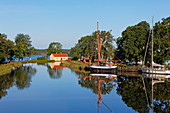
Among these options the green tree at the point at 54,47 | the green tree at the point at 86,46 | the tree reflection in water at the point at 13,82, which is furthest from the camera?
the green tree at the point at 54,47

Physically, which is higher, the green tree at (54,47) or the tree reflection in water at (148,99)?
the green tree at (54,47)

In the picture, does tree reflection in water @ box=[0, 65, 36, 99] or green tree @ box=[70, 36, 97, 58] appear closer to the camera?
→ tree reflection in water @ box=[0, 65, 36, 99]

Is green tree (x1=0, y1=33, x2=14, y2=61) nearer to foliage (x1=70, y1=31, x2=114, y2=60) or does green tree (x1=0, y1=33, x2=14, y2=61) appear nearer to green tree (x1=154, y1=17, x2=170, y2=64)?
Result: foliage (x1=70, y1=31, x2=114, y2=60)

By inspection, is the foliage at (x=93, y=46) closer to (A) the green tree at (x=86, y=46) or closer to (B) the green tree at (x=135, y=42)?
(A) the green tree at (x=86, y=46)

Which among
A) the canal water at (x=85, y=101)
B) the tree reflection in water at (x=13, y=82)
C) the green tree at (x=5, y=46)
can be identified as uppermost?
the green tree at (x=5, y=46)

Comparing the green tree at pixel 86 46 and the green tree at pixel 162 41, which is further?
the green tree at pixel 86 46

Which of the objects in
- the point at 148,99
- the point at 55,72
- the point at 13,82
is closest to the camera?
the point at 148,99

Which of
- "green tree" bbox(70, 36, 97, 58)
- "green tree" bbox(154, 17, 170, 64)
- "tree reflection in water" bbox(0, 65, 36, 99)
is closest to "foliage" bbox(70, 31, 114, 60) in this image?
"green tree" bbox(70, 36, 97, 58)

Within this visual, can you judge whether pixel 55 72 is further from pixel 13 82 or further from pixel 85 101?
pixel 85 101

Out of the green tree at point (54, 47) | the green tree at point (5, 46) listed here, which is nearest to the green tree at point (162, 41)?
the green tree at point (5, 46)

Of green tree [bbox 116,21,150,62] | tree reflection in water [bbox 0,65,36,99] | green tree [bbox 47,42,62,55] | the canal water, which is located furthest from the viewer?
green tree [bbox 47,42,62,55]

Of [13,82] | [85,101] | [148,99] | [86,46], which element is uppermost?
[86,46]

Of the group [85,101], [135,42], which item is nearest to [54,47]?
[135,42]

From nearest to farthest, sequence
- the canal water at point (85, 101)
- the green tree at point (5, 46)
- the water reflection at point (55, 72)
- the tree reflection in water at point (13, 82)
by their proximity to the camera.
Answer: the canal water at point (85, 101), the tree reflection in water at point (13, 82), the water reflection at point (55, 72), the green tree at point (5, 46)
